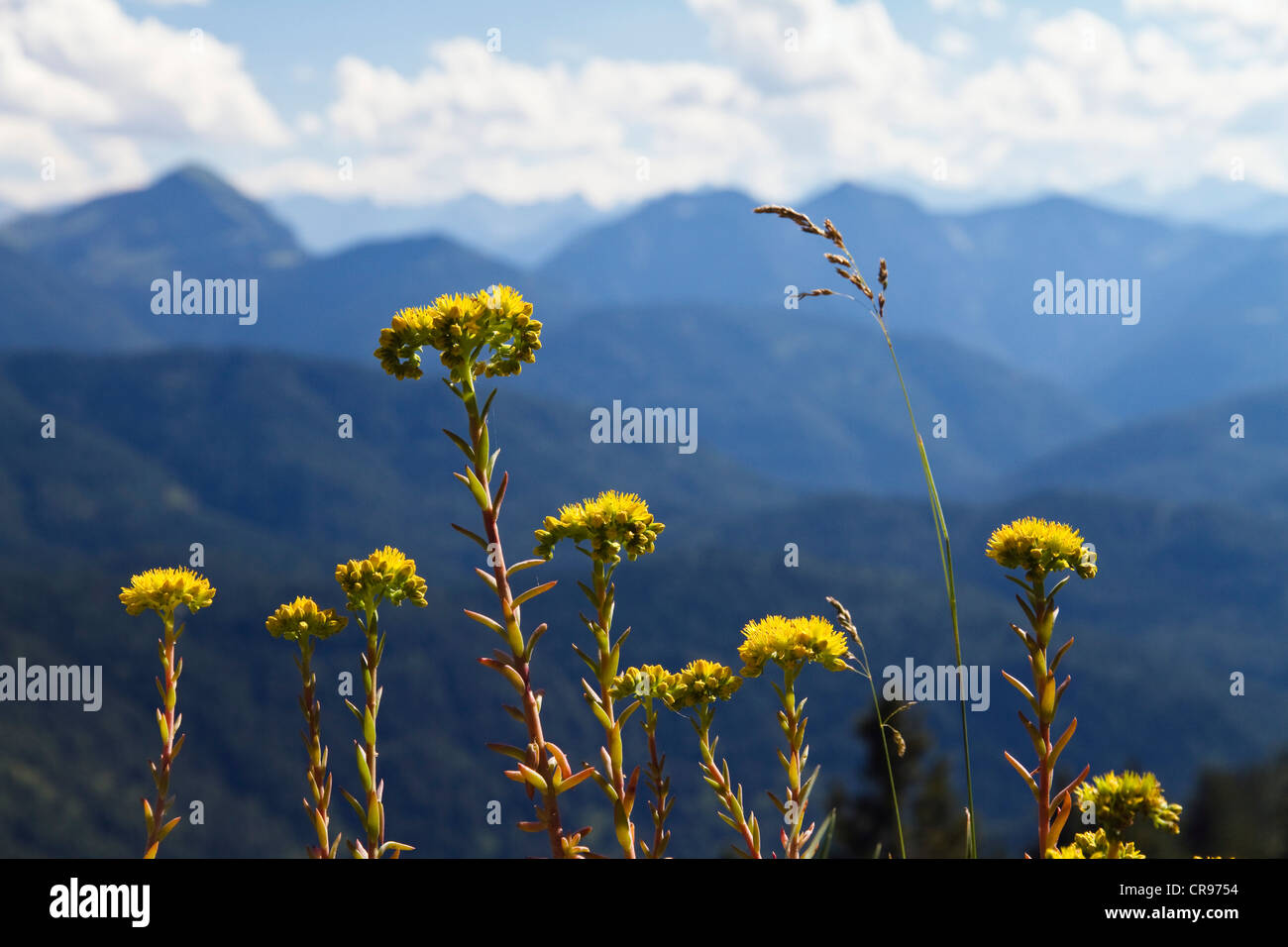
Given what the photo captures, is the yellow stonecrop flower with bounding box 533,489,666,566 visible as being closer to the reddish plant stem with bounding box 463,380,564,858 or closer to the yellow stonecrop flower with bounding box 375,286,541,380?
the reddish plant stem with bounding box 463,380,564,858

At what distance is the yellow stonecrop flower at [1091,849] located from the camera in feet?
6.23

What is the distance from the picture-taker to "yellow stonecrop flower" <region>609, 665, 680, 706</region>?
2.05 metres

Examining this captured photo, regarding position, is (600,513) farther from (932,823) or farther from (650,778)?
(932,823)

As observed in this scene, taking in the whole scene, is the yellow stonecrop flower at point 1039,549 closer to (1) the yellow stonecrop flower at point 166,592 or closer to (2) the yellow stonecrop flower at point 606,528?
(2) the yellow stonecrop flower at point 606,528

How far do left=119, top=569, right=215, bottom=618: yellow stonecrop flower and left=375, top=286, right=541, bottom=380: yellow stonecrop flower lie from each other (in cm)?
77

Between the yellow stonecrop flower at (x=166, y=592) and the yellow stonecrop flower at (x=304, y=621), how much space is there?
0.17 metres

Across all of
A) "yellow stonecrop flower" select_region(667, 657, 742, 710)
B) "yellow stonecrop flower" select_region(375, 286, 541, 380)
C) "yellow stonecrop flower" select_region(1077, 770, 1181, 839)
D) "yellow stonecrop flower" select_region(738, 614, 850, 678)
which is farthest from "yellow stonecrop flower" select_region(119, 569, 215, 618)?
"yellow stonecrop flower" select_region(1077, 770, 1181, 839)

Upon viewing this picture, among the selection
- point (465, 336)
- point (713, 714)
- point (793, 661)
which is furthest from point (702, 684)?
point (465, 336)

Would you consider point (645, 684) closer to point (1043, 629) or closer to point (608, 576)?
point (608, 576)
